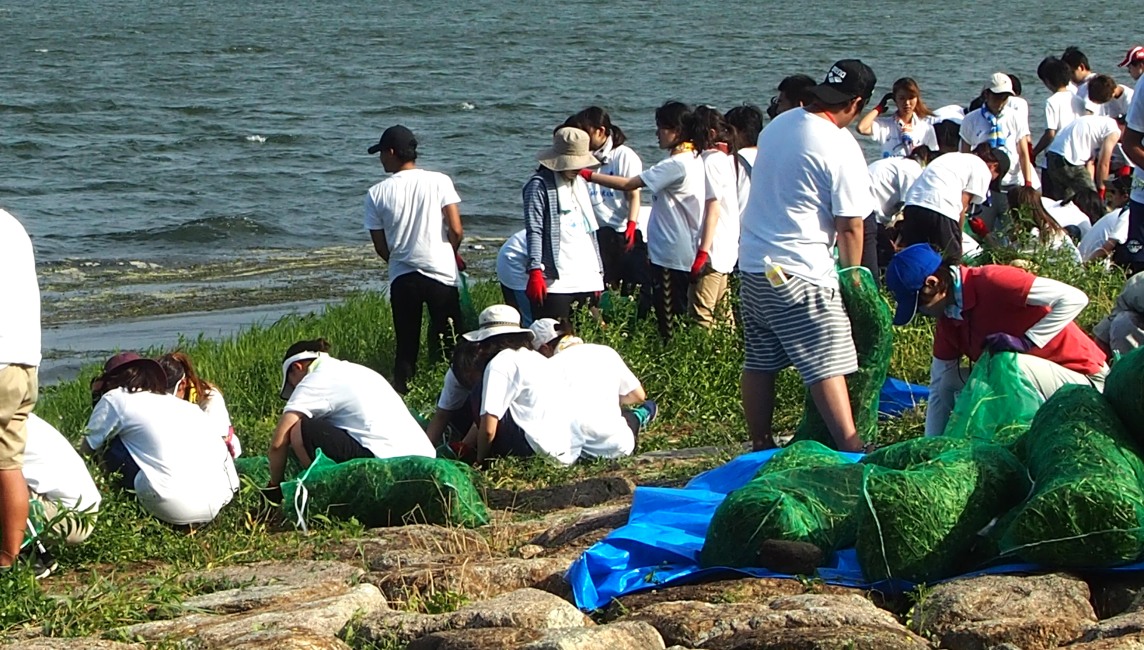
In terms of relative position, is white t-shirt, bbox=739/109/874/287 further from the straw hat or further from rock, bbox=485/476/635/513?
the straw hat

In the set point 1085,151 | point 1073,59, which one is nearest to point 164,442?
point 1085,151

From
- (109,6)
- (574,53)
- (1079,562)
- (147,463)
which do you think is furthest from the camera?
(109,6)

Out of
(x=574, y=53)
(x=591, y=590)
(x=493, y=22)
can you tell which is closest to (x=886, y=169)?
(x=591, y=590)

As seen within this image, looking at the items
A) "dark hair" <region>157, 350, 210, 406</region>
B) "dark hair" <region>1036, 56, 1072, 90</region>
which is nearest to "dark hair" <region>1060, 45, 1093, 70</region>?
"dark hair" <region>1036, 56, 1072, 90</region>

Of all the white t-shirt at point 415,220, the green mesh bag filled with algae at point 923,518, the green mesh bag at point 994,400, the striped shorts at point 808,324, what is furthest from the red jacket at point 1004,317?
the white t-shirt at point 415,220

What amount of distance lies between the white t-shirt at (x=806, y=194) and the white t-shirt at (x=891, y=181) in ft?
12.0

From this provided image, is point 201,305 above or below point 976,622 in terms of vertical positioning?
below

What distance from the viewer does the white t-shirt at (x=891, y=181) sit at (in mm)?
10930

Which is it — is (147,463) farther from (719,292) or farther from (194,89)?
(194,89)

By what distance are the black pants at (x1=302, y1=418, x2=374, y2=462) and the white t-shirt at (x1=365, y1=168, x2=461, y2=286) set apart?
98.9 inches

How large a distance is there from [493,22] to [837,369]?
45.3 m

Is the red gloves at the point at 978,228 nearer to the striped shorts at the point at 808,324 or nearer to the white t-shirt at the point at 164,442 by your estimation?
the striped shorts at the point at 808,324

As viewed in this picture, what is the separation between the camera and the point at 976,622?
14.7ft

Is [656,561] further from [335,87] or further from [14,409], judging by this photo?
[335,87]
